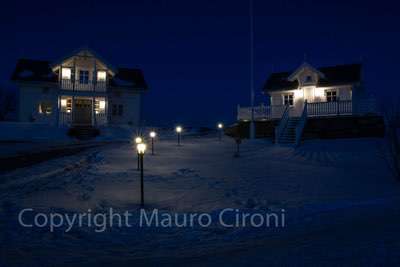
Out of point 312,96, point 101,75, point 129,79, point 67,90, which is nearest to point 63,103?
point 67,90

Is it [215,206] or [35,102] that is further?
[35,102]

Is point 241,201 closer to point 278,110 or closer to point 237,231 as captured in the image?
point 237,231

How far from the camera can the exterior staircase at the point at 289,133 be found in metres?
19.0

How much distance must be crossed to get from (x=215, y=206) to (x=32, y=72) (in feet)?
95.9

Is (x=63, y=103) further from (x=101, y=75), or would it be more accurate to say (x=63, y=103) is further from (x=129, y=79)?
(x=129, y=79)

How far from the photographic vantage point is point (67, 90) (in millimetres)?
27797

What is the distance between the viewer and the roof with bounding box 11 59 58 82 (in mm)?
28641

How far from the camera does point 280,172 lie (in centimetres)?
1101

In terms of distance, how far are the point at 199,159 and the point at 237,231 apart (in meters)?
8.71

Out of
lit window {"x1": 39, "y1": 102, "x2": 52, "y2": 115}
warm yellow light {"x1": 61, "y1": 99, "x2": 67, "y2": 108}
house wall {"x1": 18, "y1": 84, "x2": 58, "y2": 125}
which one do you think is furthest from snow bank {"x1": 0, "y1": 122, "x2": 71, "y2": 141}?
warm yellow light {"x1": 61, "y1": 99, "x2": 67, "y2": 108}

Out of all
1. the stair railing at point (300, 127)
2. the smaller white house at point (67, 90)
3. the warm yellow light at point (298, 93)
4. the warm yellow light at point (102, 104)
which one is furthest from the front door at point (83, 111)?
the stair railing at point (300, 127)

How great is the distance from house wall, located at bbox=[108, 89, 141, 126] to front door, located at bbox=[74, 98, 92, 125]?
221 cm

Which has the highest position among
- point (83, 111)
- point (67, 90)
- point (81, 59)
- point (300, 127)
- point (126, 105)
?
point (81, 59)

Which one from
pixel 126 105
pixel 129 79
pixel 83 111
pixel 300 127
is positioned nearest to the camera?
pixel 300 127
